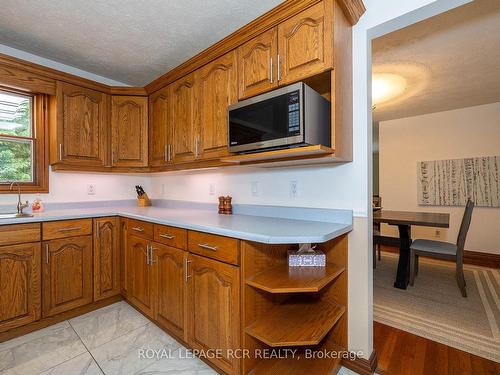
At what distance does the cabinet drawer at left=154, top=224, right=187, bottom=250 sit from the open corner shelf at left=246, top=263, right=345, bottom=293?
564 mm

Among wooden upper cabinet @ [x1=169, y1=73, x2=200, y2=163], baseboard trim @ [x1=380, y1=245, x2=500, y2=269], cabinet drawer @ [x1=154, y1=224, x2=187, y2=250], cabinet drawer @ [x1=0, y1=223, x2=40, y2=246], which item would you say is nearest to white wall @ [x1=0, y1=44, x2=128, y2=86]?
wooden upper cabinet @ [x1=169, y1=73, x2=200, y2=163]

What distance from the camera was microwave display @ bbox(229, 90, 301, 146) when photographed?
4.17 ft

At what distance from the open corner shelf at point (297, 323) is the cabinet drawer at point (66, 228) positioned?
5.50 ft

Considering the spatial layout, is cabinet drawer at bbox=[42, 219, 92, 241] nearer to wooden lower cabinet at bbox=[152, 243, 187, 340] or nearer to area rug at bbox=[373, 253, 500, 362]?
wooden lower cabinet at bbox=[152, 243, 187, 340]

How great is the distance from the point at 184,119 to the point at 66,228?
52.6 inches

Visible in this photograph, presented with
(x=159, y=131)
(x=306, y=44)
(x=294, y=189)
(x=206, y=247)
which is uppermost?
(x=306, y=44)

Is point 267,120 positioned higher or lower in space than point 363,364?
higher

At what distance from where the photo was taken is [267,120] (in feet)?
4.64

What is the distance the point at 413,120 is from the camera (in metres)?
4.29

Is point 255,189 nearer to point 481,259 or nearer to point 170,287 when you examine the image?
point 170,287

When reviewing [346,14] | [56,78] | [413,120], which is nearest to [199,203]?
[56,78]

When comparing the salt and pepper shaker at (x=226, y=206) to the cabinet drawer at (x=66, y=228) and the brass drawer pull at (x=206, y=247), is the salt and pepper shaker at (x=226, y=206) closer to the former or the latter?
the brass drawer pull at (x=206, y=247)

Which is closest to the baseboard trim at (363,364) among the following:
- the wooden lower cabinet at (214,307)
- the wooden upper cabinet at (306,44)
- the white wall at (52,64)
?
the wooden lower cabinet at (214,307)

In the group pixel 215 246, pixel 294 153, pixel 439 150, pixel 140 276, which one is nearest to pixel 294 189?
pixel 294 153
